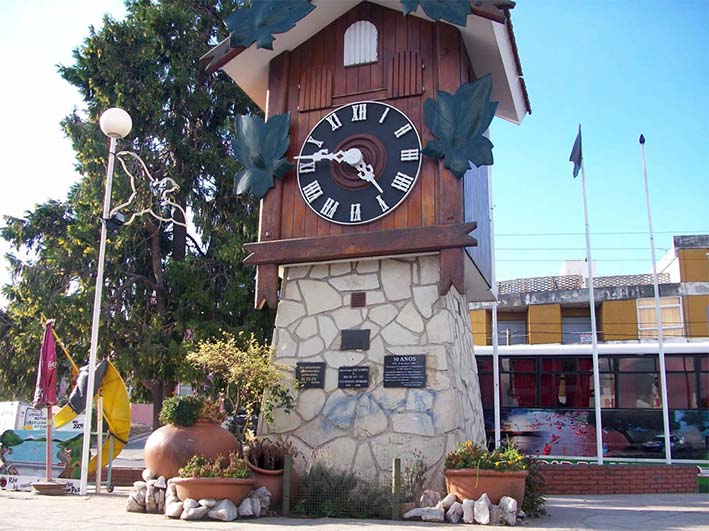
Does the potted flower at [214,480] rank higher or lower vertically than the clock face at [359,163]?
lower

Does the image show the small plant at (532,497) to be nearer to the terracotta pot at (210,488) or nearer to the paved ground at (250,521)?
the paved ground at (250,521)

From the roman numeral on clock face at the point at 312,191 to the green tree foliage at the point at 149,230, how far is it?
4854mm

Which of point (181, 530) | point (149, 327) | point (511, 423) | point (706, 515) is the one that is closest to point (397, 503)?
point (181, 530)

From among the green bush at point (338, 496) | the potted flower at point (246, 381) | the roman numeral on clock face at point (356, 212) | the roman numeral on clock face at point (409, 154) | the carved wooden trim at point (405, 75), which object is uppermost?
the carved wooden trim at point (405, 75)

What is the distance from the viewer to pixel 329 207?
11.4 m

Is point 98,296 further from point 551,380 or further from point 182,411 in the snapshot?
point 551,380

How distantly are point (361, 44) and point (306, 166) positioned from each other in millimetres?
2213

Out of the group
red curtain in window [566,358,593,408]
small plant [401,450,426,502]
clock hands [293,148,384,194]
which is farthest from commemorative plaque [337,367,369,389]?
red curtain in window [566,358,593,408]

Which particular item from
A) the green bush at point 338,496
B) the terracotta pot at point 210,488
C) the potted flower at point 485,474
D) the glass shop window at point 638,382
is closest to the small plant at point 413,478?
the green bush at point 338,496

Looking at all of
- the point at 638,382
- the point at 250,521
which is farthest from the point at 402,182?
the point at 638,382

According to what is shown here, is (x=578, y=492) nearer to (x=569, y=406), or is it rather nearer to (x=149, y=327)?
(x=569, y=406)

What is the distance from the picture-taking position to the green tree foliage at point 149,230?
1609cm

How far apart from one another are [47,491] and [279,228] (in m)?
5.27

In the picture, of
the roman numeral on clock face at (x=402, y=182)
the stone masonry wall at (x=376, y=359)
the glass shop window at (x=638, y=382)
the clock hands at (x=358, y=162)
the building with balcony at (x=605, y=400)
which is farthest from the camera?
the glass shop window at (x=638, y=382)
